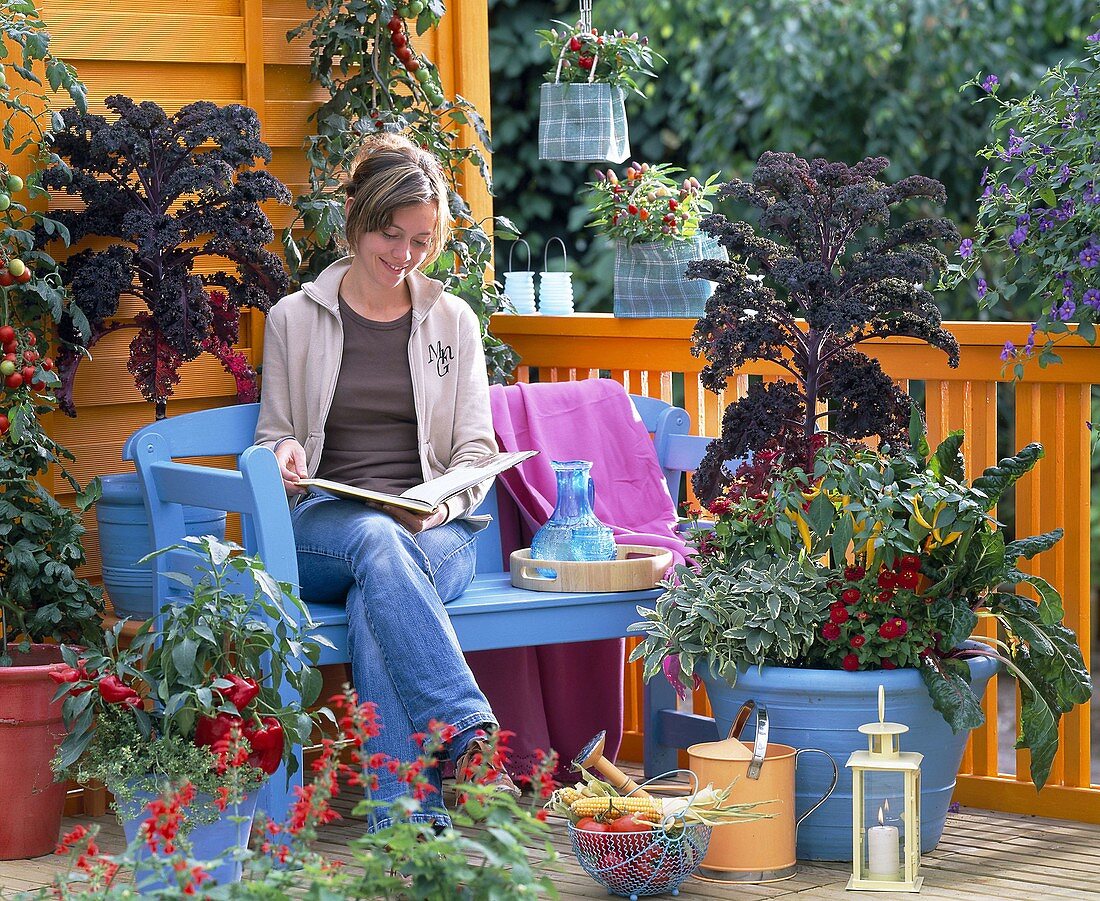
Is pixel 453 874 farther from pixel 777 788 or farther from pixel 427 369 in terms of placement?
pixel 427 369

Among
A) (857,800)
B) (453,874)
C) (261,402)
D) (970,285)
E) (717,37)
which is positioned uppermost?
(717,37)

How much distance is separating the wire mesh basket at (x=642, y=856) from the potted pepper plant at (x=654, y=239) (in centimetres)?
142

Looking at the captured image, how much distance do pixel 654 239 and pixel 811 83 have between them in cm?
280

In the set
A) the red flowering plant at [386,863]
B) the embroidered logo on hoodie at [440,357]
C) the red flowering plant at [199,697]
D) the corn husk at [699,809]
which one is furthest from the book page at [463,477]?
the red flowering plant at [386,863]

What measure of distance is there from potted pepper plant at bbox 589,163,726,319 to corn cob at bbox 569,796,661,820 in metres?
1.37

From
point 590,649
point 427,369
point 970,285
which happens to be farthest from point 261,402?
point 970,285

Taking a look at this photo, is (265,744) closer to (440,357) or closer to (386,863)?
(440,357)

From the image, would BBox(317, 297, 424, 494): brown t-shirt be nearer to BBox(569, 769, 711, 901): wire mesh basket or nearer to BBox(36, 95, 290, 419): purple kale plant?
BBox(36, 95, 290, 419): purple kale plant

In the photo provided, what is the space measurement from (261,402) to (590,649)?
36.5 inches

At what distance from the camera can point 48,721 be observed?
10.7 ft

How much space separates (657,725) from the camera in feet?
12.1

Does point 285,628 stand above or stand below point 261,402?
below

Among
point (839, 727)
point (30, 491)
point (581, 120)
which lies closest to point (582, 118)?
point (581, 120)

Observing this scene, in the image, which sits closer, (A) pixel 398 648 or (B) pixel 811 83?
(A) pixel 398 648
